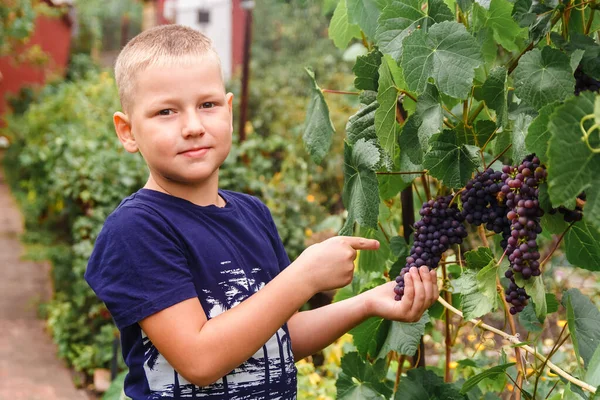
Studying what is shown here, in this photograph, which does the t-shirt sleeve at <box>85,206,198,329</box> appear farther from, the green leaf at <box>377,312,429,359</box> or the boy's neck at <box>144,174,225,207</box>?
the green leaf at <box>377,312,429,359</box>

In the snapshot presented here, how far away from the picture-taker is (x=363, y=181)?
1.28 m

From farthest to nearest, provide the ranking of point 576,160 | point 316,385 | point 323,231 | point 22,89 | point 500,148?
point 22,89, point 323,231, point 316,385, point 500,148, point 576,160

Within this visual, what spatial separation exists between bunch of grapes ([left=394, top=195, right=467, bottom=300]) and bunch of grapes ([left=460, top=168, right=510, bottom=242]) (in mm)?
45

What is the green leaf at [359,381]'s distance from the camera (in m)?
1.58

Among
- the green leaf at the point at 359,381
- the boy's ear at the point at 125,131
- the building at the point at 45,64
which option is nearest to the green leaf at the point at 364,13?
the boy's ear at the point at 125,131

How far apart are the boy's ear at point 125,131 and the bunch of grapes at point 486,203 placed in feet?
2.04

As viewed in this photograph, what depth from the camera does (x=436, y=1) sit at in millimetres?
1188

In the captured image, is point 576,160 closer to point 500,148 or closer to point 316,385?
point 500,148

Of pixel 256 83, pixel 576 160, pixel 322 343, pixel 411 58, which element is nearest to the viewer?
pixel 576 160

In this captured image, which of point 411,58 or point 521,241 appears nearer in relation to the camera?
point 521,241

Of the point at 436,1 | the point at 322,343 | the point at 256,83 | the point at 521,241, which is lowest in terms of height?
the point at 256,83

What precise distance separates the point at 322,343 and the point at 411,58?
2.06 feet

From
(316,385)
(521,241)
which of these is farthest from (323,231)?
(521,241)

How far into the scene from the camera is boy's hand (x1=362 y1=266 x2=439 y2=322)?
1219 mm
